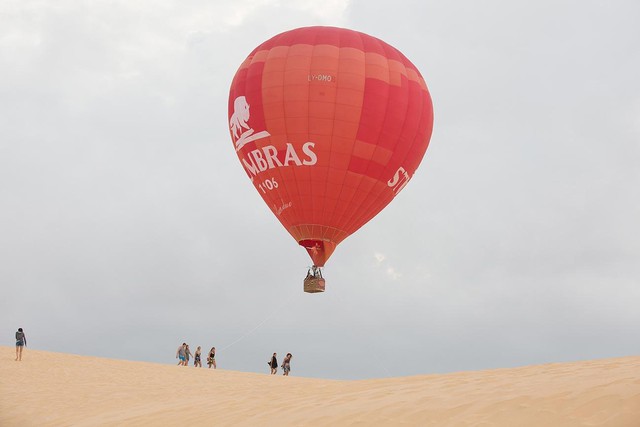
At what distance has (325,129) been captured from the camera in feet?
93.2

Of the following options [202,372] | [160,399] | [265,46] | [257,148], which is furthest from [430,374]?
[265,46]

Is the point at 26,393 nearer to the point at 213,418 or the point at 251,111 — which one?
the point at 213,418

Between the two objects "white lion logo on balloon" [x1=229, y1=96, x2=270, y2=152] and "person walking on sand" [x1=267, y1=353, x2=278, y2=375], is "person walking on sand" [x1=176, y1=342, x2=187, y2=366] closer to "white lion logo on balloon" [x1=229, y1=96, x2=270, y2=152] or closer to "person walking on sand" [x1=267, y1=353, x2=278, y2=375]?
"person walking on sand" [x1=267, y1=353, x2=278, y2=375]

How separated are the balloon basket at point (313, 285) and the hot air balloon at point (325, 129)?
36 millimetres

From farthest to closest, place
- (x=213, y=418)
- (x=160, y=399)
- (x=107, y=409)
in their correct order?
(x=160, y=399)
(x=107, y=409)
(x=213, y=418)

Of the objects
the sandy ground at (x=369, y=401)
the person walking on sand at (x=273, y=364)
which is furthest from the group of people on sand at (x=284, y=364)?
the sandy ground at (x=369, y=401)

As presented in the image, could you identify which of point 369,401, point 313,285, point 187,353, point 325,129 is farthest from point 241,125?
point 369,401

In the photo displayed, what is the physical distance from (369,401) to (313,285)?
1680 centimetres

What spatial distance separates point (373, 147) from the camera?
28750mm

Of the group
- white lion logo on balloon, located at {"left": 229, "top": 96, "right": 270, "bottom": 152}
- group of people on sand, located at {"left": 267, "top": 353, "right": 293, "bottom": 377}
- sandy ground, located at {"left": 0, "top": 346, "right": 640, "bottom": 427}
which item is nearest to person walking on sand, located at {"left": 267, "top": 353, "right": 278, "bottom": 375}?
group of people on sand, located at {"left": 267, "top": 353, "right": 293, "bottom": 377}

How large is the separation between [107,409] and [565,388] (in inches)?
415

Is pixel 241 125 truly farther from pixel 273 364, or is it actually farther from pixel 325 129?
pixel 273 364

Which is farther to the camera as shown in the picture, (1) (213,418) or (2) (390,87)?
(2) (390,87)

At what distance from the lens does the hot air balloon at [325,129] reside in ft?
93.6
